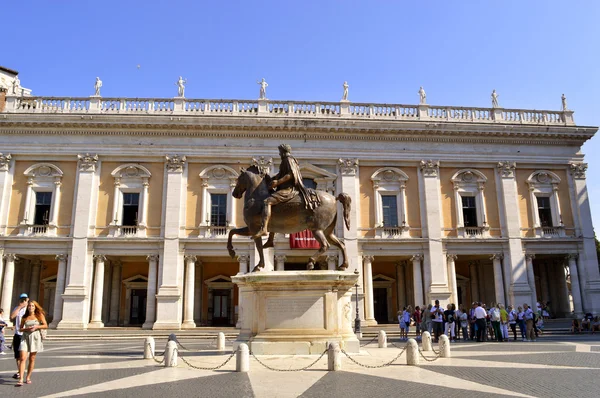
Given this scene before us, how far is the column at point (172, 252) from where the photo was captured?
90.3 feet

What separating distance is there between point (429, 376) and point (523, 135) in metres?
27.2

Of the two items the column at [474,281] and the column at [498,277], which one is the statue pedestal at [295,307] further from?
the column at [474,281]

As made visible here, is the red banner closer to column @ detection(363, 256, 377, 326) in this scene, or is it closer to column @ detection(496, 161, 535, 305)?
column @ detection(363, 256, 377, 326)

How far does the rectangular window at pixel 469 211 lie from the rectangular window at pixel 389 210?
454 centimetres

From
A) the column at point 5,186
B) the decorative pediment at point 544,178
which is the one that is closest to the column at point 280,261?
the column at point 5,186

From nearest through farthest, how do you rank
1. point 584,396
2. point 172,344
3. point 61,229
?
1. point 584,396
2. point 172,344
3. point 61,229

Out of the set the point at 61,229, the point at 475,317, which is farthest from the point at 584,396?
the point at 61,229

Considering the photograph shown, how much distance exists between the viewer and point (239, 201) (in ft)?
98.4

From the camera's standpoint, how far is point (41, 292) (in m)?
31.8

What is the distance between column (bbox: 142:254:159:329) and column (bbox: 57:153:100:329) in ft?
11.1

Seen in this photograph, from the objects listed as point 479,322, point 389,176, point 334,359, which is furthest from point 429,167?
point 334,359

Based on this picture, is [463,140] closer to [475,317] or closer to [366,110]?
[366,110]

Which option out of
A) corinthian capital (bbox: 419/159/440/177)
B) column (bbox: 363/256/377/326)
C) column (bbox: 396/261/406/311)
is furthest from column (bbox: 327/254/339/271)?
corinthian capital (bbox: 419/159/440/177)

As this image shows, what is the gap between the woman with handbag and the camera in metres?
8.45
